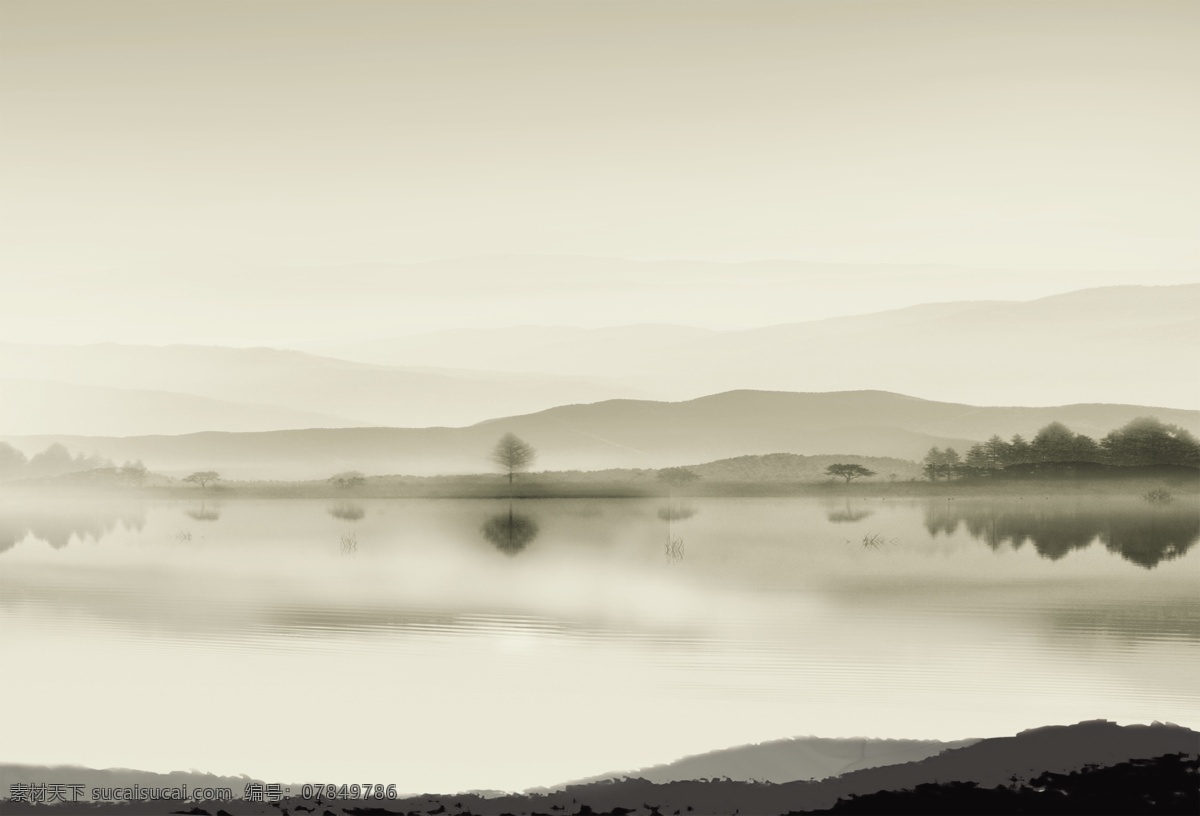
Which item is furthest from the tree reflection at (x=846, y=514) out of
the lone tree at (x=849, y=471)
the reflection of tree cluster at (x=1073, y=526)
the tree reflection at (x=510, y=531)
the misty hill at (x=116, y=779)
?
the misty hill at (x=116, y=779)

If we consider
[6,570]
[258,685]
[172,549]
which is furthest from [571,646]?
[172,549]

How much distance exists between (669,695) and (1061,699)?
548 cm

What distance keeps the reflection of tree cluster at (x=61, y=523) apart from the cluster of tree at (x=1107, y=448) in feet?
165

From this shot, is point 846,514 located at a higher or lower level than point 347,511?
lower

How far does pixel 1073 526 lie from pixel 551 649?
138 feet

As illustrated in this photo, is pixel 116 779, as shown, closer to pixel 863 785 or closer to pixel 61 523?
pixel 863 785

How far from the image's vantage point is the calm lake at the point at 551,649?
48.9ft

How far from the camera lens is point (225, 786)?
37.2 feet

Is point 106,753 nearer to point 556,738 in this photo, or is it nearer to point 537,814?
point 556,738

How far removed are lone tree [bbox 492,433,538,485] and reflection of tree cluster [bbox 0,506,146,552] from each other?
21.6 m

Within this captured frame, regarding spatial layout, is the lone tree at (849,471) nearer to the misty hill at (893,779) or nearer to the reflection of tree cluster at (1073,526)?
the reflection of tree cluster at (1073,526)

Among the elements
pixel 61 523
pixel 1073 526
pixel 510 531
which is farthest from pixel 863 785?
pixel 61 523

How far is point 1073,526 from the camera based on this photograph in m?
56.3

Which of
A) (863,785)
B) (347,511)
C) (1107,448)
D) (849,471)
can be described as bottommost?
(863,785)
